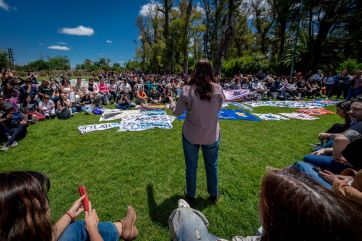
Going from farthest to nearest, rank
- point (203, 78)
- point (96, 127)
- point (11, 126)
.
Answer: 1. point (96, 127)
2. point (11, 126)
3. point (203, 78)

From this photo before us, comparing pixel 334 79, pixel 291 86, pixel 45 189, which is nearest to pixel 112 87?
pixel 291 86

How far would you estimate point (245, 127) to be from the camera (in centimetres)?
762

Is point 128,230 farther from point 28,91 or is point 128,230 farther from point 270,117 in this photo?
point 28,91

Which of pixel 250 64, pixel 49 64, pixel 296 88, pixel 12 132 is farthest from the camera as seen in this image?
pixel 49 64

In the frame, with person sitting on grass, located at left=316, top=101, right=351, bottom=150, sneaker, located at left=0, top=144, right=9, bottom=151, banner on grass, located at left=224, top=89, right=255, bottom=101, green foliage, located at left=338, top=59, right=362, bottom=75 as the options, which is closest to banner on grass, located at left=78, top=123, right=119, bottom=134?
sneaker, located at left=0, top=144, right=9, bottom=151

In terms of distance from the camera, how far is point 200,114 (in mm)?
2857

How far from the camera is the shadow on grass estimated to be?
306 cm

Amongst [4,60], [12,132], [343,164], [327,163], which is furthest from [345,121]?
[4,60]

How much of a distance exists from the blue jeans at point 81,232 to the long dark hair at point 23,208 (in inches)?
27.4

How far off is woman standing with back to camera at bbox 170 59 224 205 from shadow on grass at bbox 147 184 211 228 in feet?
1.46

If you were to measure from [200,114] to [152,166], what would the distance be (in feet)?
7.16

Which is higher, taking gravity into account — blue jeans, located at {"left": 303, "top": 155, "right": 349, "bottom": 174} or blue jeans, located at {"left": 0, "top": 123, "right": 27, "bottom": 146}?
blue jeans, located at {"left": 303, "top": 155, "right": 349, "bottom": 174}

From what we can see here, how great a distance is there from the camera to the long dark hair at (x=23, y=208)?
1180 mm

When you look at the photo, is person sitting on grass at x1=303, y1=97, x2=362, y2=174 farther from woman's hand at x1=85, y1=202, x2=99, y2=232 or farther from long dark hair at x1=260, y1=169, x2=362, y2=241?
woman's hand at x1=85, y1=202, x2=99, y2=232
